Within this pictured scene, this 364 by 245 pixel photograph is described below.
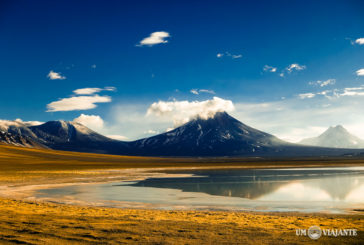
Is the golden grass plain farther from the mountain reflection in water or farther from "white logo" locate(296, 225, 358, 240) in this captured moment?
the mountain reflection in water

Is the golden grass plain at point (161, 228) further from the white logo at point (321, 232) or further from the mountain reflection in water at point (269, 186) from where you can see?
the mountain reflection in water at point (269, 186)

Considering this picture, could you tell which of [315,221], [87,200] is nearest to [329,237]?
[315,221]

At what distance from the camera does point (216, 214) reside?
22.3m

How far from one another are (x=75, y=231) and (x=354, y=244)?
13.8 metres

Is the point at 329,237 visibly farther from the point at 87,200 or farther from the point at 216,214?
the point at 87,200

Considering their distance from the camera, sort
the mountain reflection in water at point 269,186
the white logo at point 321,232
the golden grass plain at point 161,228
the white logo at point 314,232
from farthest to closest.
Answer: the mountain reflection in water at point 269,186 → the white logo at point 321,232 → the white logo at point 314,232 → the golden grass plain at point 161,228

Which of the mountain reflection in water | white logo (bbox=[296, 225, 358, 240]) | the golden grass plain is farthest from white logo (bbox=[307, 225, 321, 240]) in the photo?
the mountain reflection in water

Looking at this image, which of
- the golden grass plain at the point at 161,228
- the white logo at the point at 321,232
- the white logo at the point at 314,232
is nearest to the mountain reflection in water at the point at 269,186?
the golden grass plain at the point at 161,228

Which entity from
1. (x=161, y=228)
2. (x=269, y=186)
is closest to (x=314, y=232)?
(x=161, y=228)

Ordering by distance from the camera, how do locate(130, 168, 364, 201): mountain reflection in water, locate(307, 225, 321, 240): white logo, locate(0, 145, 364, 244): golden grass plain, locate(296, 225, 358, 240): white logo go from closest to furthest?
locate(0, 145, 364, 244): golden grass plain < locate(307, 225, 321, 240): white logo < locate(296, 225, 358, 240): white logo < locate(130, 168, 364, 201): mountain reflection in water

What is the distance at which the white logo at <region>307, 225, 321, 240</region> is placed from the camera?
15.1m

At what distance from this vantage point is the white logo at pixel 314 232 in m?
15.1

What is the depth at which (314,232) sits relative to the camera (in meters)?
16.0

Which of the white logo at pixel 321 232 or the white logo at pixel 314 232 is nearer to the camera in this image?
the white logo at pixel 314 232
